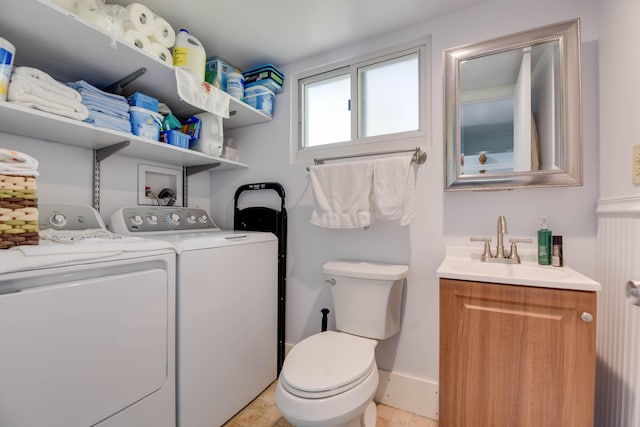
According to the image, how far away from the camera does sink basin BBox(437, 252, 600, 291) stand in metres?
1.00

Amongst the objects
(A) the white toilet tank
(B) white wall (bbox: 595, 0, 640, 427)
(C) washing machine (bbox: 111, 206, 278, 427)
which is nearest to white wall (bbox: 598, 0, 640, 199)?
(B) white wall (bbox: 595, 0, 640, 427)

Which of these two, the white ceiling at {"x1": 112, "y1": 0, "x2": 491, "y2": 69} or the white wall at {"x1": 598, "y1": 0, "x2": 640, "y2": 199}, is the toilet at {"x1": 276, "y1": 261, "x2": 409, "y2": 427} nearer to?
the white wall at {"x1": 598, "y1": 0, "x2": 640, "y2": 199}

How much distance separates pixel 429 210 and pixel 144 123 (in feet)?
5.48

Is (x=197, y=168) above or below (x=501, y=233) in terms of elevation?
above

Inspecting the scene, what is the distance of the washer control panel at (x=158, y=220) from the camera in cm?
159

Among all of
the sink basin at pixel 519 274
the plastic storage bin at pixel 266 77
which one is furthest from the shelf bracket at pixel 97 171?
the sink basin at pixel 519 274

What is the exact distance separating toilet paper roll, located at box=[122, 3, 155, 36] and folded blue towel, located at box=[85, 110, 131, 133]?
1.39 feet

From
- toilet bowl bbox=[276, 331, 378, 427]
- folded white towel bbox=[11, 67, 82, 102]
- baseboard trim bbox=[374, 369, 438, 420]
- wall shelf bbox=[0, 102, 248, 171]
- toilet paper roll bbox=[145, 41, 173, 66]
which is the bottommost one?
baseboard trim bbox=[374, 369, 438, 420]

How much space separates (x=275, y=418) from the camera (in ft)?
5.25

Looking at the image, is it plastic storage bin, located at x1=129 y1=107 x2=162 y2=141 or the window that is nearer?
plastic storage bin, located at x1=129 y1=107 x2=162 y2=141

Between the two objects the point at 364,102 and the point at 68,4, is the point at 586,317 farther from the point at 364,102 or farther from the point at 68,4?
the point at 68,4

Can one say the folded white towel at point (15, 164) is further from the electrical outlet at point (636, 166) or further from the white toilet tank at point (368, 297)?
the electrical outlet at point (636, 166)

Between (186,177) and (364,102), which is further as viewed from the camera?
(186,177)

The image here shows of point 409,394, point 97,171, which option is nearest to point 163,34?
point 97,171
